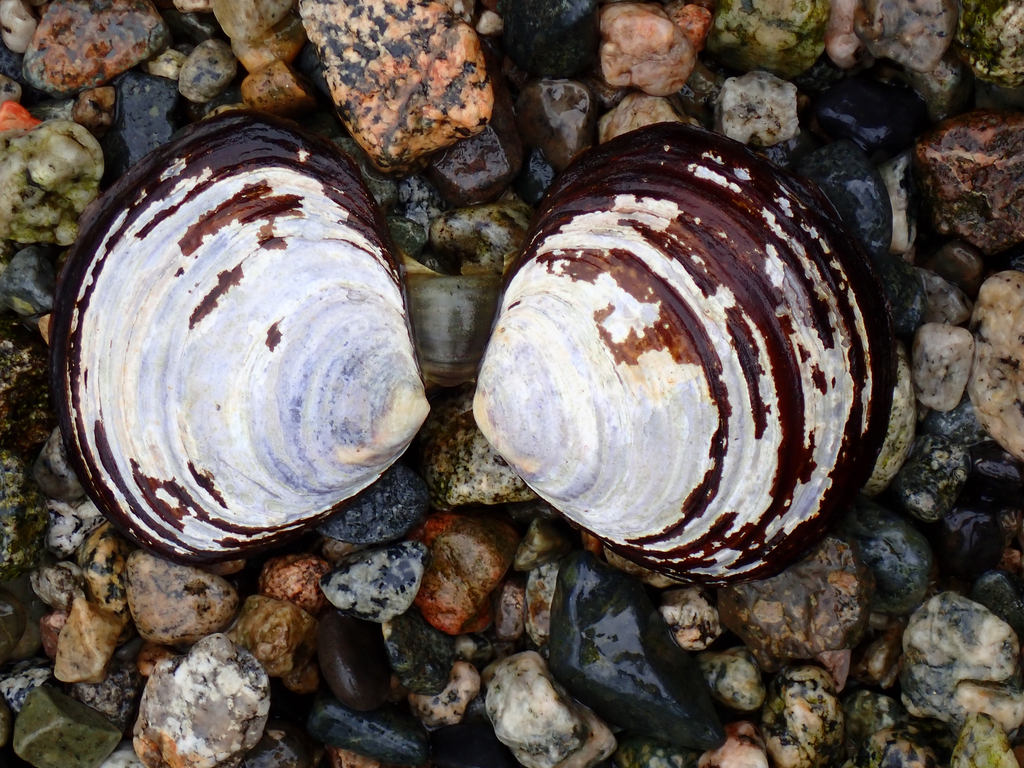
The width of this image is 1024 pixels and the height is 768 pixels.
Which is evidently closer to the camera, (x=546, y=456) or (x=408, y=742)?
(x=546, y=456)

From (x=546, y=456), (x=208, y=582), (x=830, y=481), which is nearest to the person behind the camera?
(x=546, y=456)

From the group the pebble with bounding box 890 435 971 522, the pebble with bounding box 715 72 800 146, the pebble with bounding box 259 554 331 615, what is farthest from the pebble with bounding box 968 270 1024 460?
the pebble with bounding box 259 554 331 615

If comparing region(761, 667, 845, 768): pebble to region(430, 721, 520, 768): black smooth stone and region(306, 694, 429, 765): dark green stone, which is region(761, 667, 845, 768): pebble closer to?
region(430, 721, 520, 768): black smooth stone

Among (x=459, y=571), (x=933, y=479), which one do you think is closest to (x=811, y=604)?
(x=933, y=479)

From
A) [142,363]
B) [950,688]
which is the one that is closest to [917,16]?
[950,688]

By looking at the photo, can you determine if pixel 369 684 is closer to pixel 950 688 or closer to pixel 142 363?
pixel 142 363

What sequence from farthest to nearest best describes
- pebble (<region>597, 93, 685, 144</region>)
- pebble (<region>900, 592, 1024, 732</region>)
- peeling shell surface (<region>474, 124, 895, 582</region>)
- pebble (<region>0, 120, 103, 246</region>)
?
pebble (<region>597, 93, 685, 144</region>) → pebble (<region>0, 120, 103, 246</region>) → pebble (<region>900, 592, 1024, 732</region>) → peeling shell surface (<region>474, 124, 895, 582</region>)
